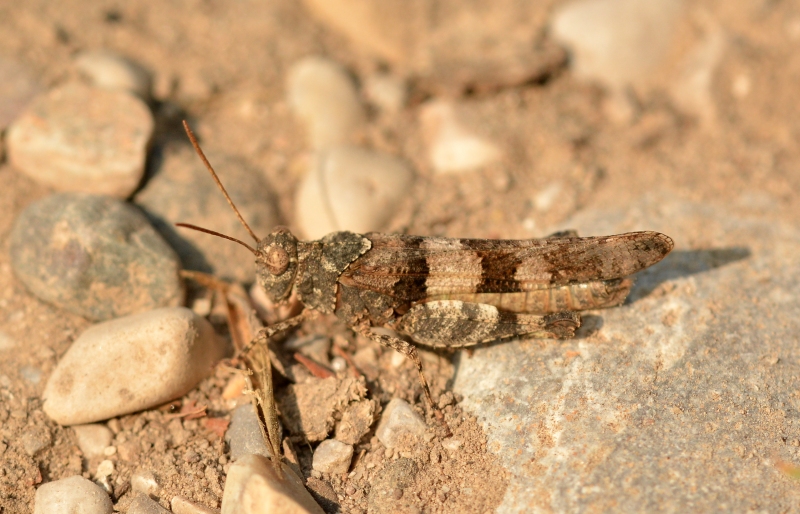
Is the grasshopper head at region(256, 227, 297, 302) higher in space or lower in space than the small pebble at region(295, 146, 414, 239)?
A: lower

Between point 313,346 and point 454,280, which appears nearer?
point 454,280

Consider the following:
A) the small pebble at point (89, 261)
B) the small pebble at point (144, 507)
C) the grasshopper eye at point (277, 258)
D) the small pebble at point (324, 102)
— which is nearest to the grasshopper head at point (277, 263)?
the grasshopper eye at point (277, 258)

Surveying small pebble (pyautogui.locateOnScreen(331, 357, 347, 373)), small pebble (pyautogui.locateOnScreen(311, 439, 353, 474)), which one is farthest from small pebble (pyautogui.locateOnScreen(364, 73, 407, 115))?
small pebble (pyautogui.locateOnScreen(311, 439, 353, 474))

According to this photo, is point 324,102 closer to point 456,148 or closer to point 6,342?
point 456,148

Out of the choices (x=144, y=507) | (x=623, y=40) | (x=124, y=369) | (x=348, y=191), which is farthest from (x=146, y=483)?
(x=623, y=40)

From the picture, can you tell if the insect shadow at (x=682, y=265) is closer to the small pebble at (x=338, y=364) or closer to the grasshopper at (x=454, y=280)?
the grasshopper at (x=454, y=280)

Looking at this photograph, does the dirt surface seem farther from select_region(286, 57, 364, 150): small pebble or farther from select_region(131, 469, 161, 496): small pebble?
select_region(131, 469, 161, 496): small pebble
